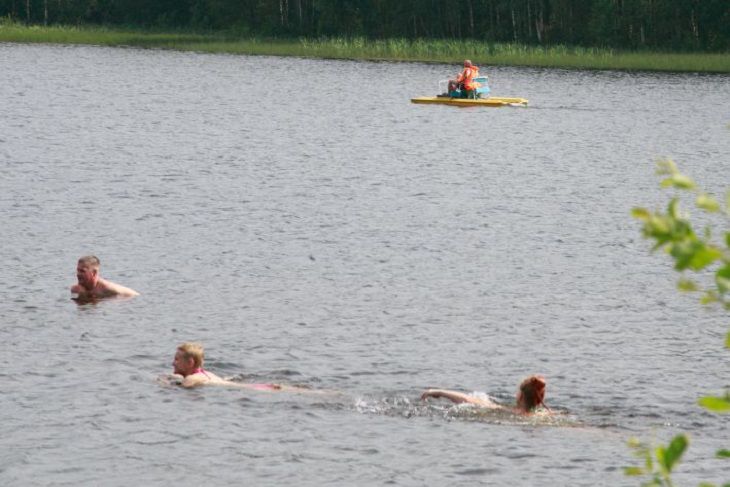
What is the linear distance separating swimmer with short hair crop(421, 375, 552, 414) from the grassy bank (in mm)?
63779

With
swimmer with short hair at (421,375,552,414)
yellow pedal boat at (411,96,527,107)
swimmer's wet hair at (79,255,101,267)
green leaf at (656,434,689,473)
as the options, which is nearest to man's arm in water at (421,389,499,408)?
swimmer with short hair at (421,375,552,414)

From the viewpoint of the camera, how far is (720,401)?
403cm

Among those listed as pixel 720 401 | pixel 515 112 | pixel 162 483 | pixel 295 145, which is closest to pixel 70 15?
pixel 515 112

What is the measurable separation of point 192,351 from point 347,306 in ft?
21.1

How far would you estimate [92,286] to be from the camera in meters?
23.4

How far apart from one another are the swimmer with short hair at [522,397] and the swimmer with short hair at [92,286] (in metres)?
7.60

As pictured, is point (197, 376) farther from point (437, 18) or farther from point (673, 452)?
point (437, 18)

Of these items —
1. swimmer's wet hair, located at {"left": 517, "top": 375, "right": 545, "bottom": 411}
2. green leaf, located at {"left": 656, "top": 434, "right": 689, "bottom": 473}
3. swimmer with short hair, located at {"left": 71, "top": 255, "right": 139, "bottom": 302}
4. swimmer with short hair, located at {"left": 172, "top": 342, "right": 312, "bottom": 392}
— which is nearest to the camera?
green leaf, located at {"left": 656, "top": 434, "right": 689, "bottom": 473}

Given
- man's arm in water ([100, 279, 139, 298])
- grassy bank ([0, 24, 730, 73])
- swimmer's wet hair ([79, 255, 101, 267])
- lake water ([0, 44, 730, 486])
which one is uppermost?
grassy bank ([0, 24, 730, 73])

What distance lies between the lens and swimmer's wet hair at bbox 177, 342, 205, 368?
17812 millimetres

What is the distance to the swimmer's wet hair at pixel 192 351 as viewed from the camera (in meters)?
17.8

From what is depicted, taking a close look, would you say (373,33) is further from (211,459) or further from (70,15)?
(211,459)

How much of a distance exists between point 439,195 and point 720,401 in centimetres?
3678

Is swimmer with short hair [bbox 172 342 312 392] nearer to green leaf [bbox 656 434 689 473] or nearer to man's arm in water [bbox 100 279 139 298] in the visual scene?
man's arm in water [bbox 100 279 139 298]
